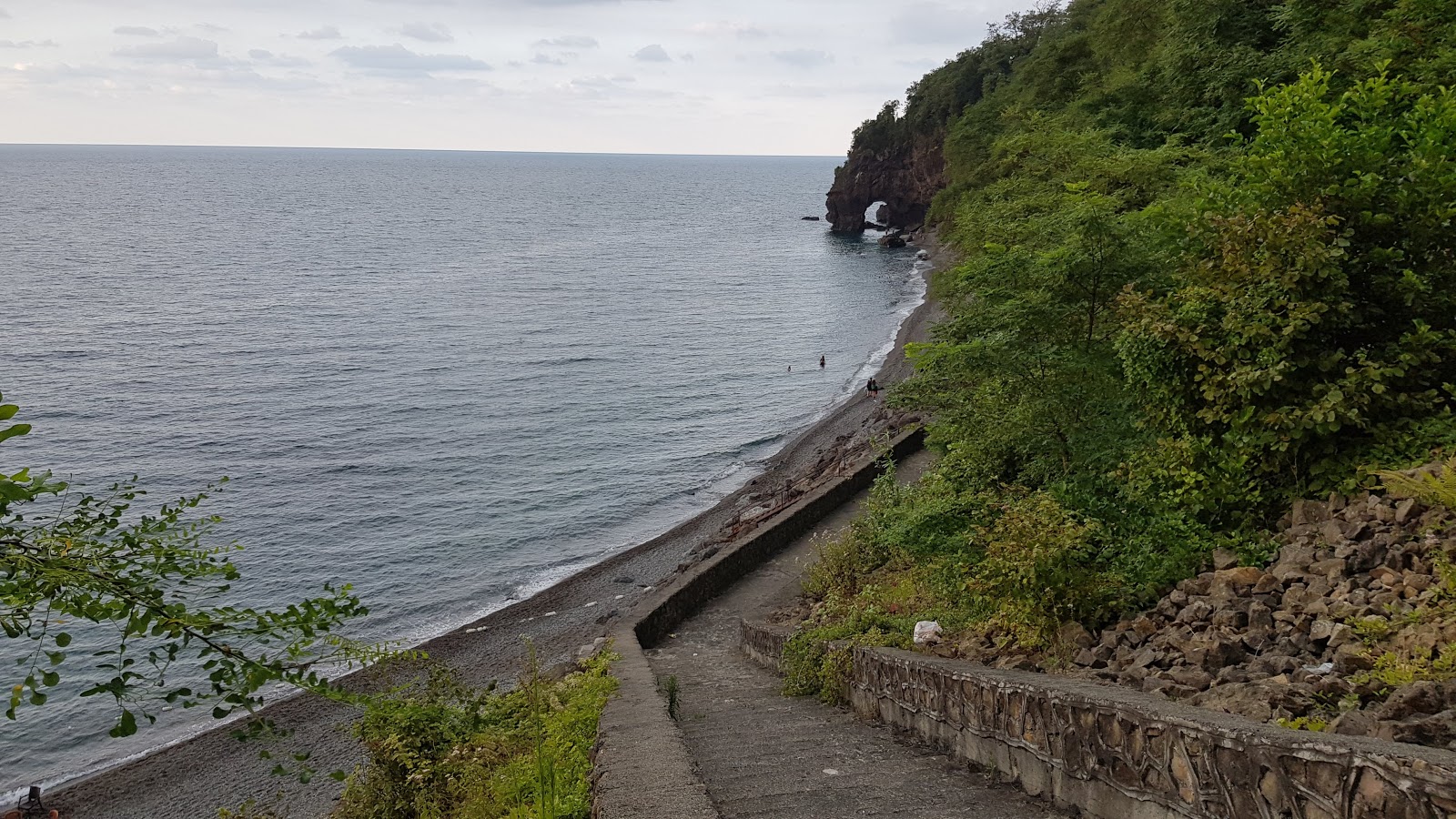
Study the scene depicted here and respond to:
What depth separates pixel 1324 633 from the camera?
19.7 feet

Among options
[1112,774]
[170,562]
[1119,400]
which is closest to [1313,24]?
[1119,400]

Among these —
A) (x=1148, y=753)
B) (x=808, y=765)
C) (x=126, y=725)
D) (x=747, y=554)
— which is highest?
(x=126, y=725)

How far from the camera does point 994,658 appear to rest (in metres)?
8.22

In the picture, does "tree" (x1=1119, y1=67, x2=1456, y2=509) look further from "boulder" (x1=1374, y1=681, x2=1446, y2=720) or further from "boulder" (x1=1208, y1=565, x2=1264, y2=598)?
"boulder" (x1=1374, y1=681, x2=1446, y2=720)

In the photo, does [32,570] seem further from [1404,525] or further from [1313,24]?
[1313,24]

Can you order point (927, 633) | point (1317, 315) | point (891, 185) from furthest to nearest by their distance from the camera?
point (891, 185), point (927, 633), point (1317, 315)

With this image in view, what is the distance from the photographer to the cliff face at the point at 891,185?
94000mm

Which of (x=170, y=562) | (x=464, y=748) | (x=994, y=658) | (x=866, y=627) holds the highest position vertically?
(x=170, y=562)

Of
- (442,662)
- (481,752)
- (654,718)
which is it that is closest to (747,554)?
(442,662)

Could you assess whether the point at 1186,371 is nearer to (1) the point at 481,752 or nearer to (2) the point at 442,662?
(1) the point at 481,752

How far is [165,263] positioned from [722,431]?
73.4 m

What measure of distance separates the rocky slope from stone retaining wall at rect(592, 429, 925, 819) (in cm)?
323

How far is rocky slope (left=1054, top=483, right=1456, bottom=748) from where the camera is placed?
5.09m

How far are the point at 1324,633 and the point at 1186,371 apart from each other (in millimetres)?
3092
